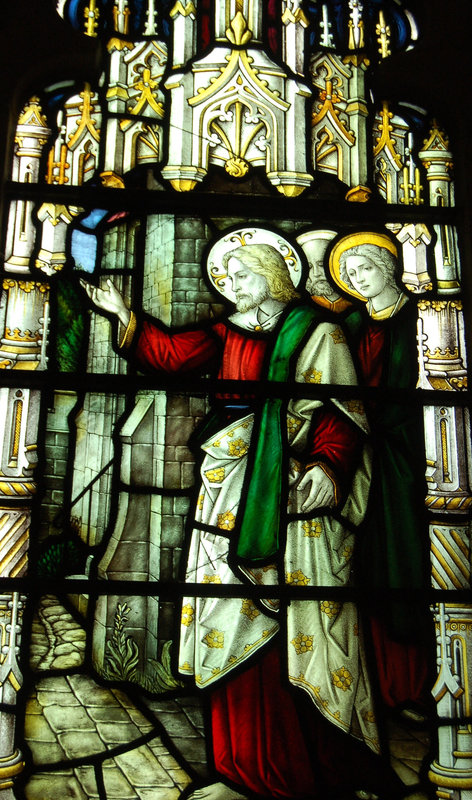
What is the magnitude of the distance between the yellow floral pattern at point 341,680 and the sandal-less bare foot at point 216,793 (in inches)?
23.3

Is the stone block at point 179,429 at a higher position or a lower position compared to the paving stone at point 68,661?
higher

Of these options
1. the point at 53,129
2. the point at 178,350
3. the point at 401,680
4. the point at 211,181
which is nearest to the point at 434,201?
the point at 211,181

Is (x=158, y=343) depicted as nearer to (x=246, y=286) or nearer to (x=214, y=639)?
(x=246, y=286)

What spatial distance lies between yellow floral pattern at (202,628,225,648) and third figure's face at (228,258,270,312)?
1545 millimetres

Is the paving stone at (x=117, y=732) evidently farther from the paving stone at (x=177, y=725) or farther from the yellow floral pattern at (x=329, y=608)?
the yellow floral pattern at (x=329, y=608)

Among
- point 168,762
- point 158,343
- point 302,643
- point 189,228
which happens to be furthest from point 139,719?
point 189,228

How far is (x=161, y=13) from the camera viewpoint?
629 centimetres

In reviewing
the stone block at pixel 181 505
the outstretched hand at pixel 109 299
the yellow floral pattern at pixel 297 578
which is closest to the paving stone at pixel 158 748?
the yellow floral pattern at pixel 297 578

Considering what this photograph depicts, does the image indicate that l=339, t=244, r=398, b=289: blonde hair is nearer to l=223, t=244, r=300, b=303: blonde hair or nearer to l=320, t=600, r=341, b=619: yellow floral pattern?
l=223, t=244, r=300, b=303: blonde hair

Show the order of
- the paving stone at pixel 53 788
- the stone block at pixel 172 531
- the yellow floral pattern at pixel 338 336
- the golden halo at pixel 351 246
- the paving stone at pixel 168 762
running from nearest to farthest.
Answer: the paving stone at pixel 53 788 < the paving stone at pixel 168 762 < the stone block at pixel 172 531 < the yellow floral pattern at pixel 338 336 < the golden halo at pixel 351 246

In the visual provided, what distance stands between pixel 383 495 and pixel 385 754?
1.13 metres

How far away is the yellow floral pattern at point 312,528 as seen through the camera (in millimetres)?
5117

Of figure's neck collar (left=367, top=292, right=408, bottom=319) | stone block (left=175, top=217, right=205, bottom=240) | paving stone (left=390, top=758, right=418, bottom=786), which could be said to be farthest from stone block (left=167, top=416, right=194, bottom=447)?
paving stone (left=390, top=758, right=418, bottom=786)

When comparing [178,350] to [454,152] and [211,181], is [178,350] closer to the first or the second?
[211,181]
